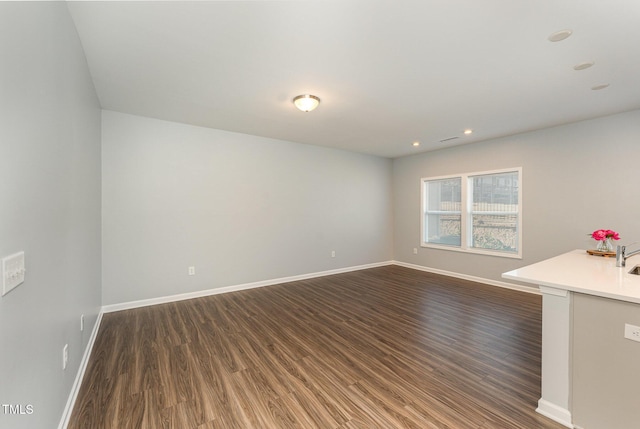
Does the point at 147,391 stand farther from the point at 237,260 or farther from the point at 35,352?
the point at 237,260

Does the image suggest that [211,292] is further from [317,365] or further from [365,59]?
[365,59]

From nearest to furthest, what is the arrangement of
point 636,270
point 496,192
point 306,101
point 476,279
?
point 636,270 < point 306,101 < point 496,192 < point 476,279

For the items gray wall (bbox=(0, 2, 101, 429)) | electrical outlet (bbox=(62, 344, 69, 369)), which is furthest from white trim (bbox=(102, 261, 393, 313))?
electrical outlet (bbox=(62, 344, 69, 369))

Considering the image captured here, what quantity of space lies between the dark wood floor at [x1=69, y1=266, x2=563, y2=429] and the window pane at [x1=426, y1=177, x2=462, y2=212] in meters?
2.27

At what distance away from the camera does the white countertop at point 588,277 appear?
5.30ft

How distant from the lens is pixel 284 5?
69.2 inches

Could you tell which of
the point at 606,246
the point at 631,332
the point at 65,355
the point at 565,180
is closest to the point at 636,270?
the point at 606,246

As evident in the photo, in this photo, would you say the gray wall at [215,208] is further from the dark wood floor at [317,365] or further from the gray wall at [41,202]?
the gray wall at [41,202]

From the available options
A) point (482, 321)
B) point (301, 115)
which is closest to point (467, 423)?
point (482, 321)

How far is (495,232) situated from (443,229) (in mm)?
1059

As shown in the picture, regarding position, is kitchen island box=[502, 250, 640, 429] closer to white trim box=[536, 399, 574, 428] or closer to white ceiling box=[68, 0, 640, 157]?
white trim box=[536, 399, 574, 428]

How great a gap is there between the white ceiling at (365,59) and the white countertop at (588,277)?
5.96 feet

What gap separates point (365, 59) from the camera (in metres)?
2.38

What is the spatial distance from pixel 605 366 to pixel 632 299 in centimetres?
46
